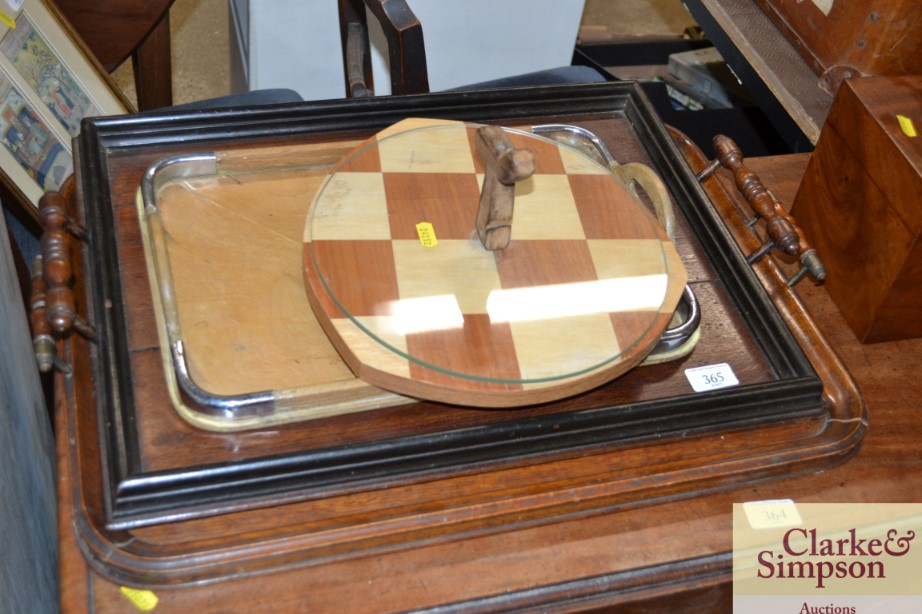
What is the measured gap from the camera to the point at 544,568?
87 centimetres

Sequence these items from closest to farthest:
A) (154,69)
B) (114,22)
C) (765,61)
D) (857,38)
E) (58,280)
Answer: (58,280)
(857,38)
(765,61)
(114,22)
(154,69)

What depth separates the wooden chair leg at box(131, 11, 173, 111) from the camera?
1.83 meters

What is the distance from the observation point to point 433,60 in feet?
6.73

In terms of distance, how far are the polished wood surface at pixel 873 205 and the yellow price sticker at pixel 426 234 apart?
0.56m

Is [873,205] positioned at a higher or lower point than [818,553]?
higher

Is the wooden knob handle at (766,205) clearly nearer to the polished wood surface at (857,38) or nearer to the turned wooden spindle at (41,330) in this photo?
the polished wood surface at (857,38)

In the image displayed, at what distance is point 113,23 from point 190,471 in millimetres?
1150

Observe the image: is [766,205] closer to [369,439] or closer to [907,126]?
[907,126]

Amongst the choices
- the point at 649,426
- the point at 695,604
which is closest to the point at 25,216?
the point at 649,426

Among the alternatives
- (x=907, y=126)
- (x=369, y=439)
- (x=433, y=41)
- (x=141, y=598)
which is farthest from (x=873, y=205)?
(x=433, y=41)

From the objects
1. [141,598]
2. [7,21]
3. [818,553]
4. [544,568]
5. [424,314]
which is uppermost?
[7,21]

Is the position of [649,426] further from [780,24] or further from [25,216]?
[25,216]

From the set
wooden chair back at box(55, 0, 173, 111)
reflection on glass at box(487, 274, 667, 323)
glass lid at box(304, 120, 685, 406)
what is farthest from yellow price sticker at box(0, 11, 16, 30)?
reflection on glass at box(487, 274, 667, 323)

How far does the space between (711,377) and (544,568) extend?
0.29 metres
